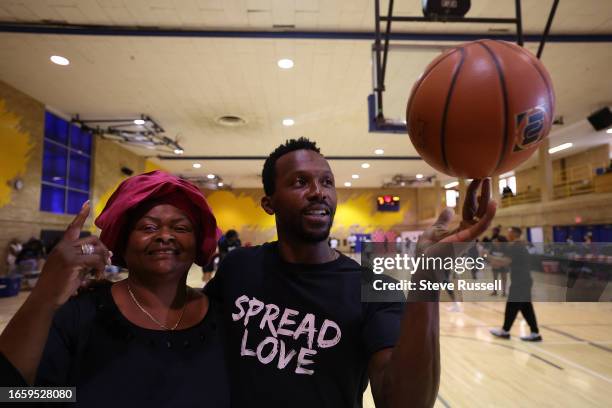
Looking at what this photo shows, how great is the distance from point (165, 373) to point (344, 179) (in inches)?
685

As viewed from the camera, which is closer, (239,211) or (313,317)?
(313,317)

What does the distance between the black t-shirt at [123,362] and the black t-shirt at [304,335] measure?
0.09 meters

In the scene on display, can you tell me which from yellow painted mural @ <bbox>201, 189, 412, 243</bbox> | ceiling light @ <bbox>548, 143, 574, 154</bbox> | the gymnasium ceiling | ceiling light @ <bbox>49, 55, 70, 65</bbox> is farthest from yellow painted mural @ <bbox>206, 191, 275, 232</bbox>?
ceiling light @ <bbox>49, 55, 70, 65</bbox>

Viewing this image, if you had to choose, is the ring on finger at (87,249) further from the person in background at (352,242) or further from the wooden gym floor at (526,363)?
the person in background at (352,242)

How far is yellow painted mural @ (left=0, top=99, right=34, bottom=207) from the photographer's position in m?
7.74

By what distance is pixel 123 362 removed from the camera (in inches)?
44.0

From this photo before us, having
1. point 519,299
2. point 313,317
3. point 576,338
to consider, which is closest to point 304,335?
point 313,317

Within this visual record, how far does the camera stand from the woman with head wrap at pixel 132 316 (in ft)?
3.07

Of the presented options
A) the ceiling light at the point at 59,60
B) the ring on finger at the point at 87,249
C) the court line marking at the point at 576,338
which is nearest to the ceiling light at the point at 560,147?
the court line marking at the point at 576,338

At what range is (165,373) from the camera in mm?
1131

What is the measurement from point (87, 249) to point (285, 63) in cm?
620

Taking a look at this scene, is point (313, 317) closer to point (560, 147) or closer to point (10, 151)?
point (10, 151)

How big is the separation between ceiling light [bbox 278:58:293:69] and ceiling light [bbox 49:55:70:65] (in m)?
3.59

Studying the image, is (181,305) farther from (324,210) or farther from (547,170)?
(547,170)
